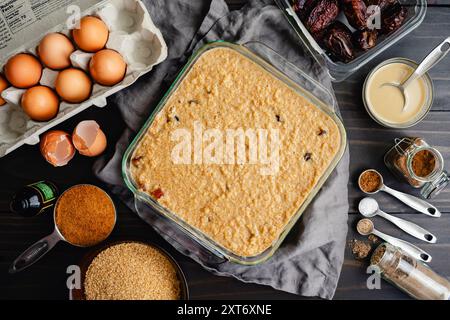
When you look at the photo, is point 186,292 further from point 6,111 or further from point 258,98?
point 6,111

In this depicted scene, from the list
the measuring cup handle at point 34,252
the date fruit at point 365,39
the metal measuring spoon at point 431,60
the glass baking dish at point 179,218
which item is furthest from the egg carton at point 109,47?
the metal measuring spoon at point 431,60

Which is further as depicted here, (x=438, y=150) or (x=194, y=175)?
(x=438, y=150)

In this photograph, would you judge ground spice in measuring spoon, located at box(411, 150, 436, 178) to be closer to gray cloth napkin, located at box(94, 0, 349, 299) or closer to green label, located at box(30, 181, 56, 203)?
gray cloth napkin, located at box(94, 0, 349, 299)

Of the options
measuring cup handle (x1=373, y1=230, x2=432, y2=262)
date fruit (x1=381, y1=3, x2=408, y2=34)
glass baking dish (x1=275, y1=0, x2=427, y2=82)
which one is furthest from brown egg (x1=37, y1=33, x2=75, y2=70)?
measuring cup handle (x1=373, y1=230, x2=432, y2=262)

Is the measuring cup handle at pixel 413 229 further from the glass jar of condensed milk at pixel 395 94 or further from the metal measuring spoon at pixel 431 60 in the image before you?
the metal measuring spoon at pixel 431 60

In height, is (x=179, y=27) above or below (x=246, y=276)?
above

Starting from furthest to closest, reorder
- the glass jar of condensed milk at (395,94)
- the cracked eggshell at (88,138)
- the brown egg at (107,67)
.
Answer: the glass jar of condensed milk at (395,94) → the cracked eggshell at (88,138) → the brown egg at (107,67)
